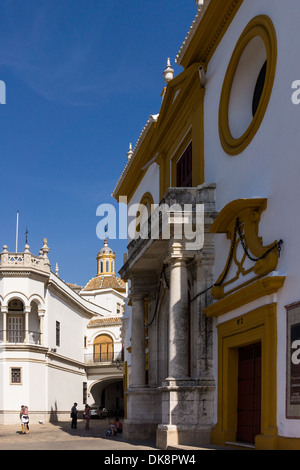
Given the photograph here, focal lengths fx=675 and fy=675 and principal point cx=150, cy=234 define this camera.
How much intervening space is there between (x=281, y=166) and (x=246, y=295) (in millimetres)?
2396

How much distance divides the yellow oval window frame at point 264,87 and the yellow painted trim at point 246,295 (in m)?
2.92

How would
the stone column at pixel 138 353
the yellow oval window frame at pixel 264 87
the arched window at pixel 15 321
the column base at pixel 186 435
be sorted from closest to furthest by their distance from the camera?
1. the yellow oval window frame at pixel 264 87
2. the column base at pixel 186 435
3. the stone column at pixel 138 353
4. the arched window at pixel 15 321

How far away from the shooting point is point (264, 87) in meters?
12.1

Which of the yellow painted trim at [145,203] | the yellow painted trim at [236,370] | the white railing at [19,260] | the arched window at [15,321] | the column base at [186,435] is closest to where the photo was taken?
the yellow painted trim at [236,370]

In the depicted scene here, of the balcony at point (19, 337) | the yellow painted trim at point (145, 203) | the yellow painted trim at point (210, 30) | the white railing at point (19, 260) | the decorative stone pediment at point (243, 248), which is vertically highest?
the yellow painted trim at point (210, 30)

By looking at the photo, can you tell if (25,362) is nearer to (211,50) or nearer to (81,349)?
(81,349)

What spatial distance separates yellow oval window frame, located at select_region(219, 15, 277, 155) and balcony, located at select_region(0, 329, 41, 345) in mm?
24911

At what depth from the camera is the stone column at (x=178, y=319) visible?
14414 millimetres

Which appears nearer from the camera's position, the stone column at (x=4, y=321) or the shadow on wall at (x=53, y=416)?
the stone column at (x=4, y=321)

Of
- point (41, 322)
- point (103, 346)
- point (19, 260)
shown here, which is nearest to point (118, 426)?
point (41, 322)

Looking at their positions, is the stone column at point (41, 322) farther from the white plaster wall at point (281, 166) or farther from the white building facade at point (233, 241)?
the white plaster wall at point (281, 166)

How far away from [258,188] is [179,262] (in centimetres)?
337

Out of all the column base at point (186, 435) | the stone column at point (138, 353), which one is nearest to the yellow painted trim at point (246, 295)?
the column base at point (186, 435)

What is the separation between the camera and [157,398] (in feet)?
64.3
